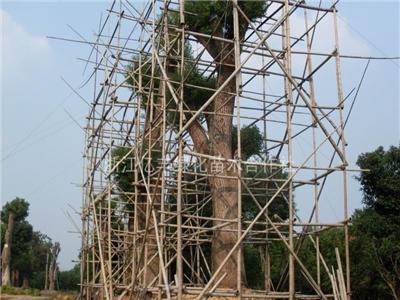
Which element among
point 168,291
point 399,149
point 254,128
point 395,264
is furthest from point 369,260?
point 168,291

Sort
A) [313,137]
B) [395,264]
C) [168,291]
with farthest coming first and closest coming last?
[395,264], [313,137], [168,291]

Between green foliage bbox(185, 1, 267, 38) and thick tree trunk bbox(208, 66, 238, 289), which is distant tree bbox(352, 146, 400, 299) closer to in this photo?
thick tree trunk bbox(208, 66, 238, 289)

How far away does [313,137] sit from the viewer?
10477 mm

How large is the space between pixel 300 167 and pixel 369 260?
9.75 m

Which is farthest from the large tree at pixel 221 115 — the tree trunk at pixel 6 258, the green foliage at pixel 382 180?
the tree trunk at pixel 6 258

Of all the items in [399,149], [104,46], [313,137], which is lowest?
[313,137]

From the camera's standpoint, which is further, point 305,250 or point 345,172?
point 305,250

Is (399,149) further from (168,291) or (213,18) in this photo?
(168,291)

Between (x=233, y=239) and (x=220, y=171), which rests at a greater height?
(x=220, y=171)

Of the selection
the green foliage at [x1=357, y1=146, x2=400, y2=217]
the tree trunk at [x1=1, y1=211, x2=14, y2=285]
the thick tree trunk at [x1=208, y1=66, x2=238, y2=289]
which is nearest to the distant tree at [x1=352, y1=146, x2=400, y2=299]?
the green foliage at [x1=357, y1=146, x2=400, y2=217]

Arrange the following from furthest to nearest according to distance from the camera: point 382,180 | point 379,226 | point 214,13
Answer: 1. point 382,180
2. point 379,226
3. point 214,13

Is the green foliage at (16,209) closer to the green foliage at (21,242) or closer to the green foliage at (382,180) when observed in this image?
the green foliage at (21,242)

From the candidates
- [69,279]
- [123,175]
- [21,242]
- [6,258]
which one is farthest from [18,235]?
[123,175]

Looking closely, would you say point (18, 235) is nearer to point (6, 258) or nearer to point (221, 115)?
point (6, 258)
